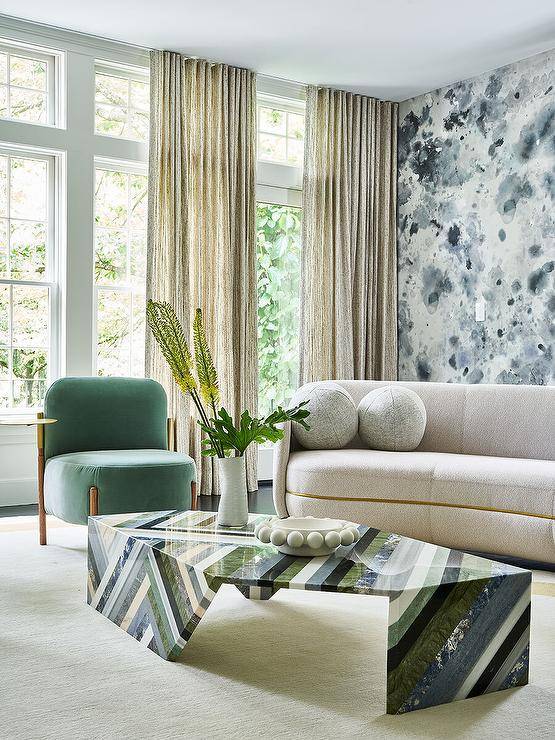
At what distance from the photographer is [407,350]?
6422 millimetres

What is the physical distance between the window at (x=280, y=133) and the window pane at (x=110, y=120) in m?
1.07

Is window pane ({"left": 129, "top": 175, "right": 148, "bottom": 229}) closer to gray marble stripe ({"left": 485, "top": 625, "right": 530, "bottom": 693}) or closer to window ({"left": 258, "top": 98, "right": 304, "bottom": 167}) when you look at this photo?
window ({"left": 258, "top": 98, "right": 304, "bottom": 167})

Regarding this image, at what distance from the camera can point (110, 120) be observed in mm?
5363

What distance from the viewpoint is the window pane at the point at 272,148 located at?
6035 mm

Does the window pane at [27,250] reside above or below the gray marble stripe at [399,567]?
above

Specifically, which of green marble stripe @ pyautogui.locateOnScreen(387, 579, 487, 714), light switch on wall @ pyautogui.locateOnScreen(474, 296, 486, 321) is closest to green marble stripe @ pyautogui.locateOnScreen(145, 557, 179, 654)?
green marble stripe @ pyautogui.locateOnScreen(387, 579, 487, 714)

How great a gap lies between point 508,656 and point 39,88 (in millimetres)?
4367

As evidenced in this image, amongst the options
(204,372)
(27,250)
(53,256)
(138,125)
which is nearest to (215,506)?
(53,256)

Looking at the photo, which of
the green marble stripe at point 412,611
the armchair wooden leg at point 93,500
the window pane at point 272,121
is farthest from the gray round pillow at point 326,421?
the window pane at point 272,121

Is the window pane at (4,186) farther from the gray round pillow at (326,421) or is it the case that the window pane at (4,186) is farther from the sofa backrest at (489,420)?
the sofa backrest at (489,420)

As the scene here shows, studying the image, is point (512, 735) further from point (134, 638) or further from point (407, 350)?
point (407, 350)

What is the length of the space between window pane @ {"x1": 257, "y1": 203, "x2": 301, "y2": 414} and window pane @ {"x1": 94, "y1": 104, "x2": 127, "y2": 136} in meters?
1.18

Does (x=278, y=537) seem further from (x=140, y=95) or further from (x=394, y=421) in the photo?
(x=140, y=95)

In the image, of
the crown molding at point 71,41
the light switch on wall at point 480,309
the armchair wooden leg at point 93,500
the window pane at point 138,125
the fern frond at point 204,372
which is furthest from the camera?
the light switch on wall at point 480,309
